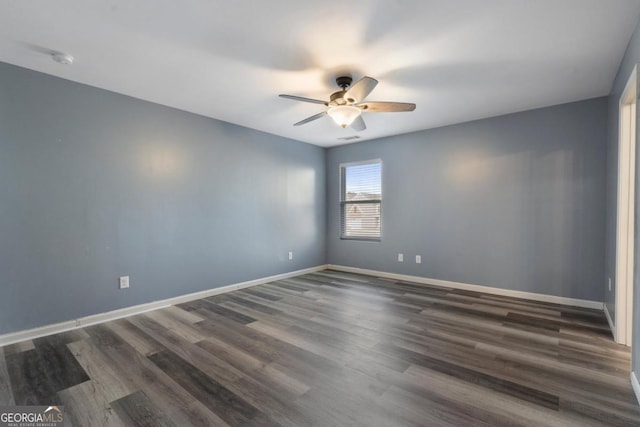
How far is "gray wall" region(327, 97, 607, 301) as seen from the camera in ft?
11.2

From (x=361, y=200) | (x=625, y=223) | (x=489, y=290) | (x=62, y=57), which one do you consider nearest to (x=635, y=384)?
(x=625, y=223)

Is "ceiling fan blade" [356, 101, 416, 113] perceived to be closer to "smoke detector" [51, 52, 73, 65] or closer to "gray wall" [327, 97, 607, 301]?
"gray wall" [327, 97, 607, 301]

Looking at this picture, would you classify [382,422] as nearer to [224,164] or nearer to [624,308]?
[624,308]

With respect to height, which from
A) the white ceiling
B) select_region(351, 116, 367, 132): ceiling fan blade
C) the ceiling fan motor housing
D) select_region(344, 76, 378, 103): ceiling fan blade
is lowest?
select_region(351, 116, 367, 132): ceiling fan blade

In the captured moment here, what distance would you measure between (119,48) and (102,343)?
2461 mm

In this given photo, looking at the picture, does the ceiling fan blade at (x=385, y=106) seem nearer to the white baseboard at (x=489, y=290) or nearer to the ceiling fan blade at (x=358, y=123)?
the ceiling fan blade at (x=358, y=123)

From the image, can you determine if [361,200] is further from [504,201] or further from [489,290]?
[489,290]

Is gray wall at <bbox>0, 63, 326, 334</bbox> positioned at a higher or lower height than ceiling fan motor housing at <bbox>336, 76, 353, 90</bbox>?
lower

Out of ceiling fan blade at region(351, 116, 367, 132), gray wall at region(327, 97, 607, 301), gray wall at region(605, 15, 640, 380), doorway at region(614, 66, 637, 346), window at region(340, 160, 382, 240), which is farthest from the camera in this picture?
window at region(340, 160, 382, 240)

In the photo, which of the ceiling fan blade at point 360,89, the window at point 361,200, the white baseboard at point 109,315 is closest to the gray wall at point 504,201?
the window at point 361,200

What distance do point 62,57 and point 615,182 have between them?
5.00 meters

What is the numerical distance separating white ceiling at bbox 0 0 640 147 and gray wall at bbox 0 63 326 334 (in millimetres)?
344

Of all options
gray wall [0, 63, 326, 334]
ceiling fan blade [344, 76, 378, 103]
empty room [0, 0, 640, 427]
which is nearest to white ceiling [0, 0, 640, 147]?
empty room [0, 0, 640, 427]

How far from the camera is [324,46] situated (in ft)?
7.46
